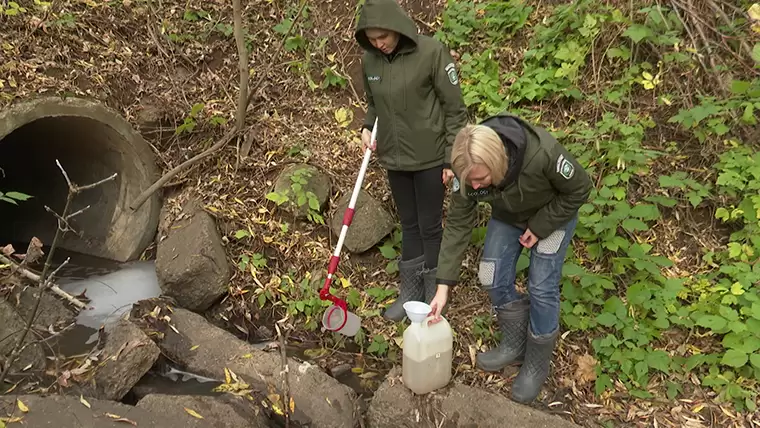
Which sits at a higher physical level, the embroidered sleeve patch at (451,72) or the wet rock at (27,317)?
the embroidered sleeve patch at (451,72)

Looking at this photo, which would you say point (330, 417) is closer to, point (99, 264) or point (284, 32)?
point (99, 264)

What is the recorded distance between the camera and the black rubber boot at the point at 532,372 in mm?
3205

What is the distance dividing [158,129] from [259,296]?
7.11 ft

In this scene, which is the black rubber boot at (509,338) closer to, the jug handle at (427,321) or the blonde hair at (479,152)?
the jug handle at (427,321)

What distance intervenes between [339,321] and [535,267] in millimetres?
1572

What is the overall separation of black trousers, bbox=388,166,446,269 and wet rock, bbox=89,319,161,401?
191 centimetres

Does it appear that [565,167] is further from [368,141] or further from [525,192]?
[368,141]

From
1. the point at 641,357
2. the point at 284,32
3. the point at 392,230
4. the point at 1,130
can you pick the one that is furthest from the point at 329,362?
the point at 284,32

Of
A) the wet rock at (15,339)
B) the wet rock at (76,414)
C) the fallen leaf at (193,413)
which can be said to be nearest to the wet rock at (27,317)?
the wet rock at (15,339)

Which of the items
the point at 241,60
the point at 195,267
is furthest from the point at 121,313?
the point at 241,60

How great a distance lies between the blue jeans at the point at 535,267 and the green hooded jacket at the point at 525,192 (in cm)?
7

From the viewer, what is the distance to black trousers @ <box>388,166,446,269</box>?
11.7ft

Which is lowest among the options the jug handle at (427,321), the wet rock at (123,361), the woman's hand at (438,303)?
the wet rock at (123,361)

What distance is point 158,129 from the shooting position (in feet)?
17.3
